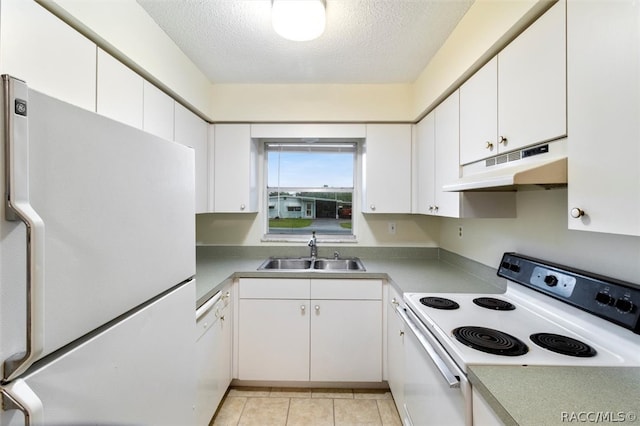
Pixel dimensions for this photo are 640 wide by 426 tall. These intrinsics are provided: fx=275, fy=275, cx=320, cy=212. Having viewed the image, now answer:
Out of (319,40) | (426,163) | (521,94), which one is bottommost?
(426,163)

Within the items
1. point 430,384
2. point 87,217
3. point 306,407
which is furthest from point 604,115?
point 306,407

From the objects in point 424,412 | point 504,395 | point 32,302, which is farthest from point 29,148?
→ point 424,412

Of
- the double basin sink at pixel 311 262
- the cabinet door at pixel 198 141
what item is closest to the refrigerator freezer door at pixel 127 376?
the cabinet door at pixel 198 141

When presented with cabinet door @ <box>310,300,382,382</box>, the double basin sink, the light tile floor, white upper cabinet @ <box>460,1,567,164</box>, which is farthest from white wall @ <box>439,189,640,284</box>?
the light tile floor

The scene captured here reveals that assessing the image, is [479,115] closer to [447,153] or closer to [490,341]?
[447,153]

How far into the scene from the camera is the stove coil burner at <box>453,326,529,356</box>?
0.93m

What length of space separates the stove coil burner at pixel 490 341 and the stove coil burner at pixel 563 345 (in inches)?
2.9

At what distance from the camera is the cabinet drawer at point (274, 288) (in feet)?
6.66

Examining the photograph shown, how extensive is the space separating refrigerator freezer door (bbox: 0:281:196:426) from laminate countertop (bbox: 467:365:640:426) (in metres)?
0.97

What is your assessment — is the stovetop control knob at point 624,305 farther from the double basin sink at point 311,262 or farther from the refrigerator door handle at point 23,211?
the double basin sink at point 311,262

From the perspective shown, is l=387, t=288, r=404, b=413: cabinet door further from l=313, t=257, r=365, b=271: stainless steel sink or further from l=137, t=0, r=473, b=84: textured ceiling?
l=137, t=0, r=473, b=84: textured ceiling

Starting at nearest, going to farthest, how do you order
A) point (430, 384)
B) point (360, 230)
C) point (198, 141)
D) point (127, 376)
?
point (127, 376) < point (430, 384) < point (198, 141) < point (360, 230)

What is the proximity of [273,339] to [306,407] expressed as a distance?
50 centimetres

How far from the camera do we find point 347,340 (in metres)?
2.03
